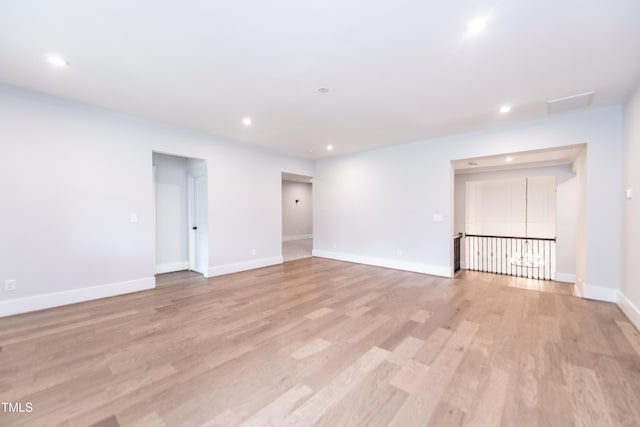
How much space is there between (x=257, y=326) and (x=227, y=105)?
2.85 meters

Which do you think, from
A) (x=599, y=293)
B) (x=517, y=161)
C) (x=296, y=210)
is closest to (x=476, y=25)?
(x=599, y=293)

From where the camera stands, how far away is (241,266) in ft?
17.6

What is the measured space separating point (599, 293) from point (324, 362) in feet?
13.5

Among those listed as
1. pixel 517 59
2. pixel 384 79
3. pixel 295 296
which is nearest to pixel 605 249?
pixel 517 59

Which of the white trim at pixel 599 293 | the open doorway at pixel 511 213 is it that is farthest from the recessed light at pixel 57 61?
the open doorway at pixel 511 213

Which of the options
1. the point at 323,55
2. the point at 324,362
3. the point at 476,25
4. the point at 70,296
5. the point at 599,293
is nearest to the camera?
the point at 476,25

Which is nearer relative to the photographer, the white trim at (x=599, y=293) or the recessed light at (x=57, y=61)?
the recessed light at (x=57, y=61)

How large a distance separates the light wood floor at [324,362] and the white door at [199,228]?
1.40m

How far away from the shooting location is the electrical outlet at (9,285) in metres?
3.06

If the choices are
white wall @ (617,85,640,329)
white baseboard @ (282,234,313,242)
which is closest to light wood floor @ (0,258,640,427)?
white wall @ (617,85,640,329)

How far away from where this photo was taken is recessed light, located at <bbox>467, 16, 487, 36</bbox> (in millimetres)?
1902

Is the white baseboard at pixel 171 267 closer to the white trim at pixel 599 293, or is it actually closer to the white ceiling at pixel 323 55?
the white ceiling at pixel 323 55

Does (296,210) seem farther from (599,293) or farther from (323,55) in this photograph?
(599,293)

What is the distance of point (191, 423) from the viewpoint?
4.96 ft
